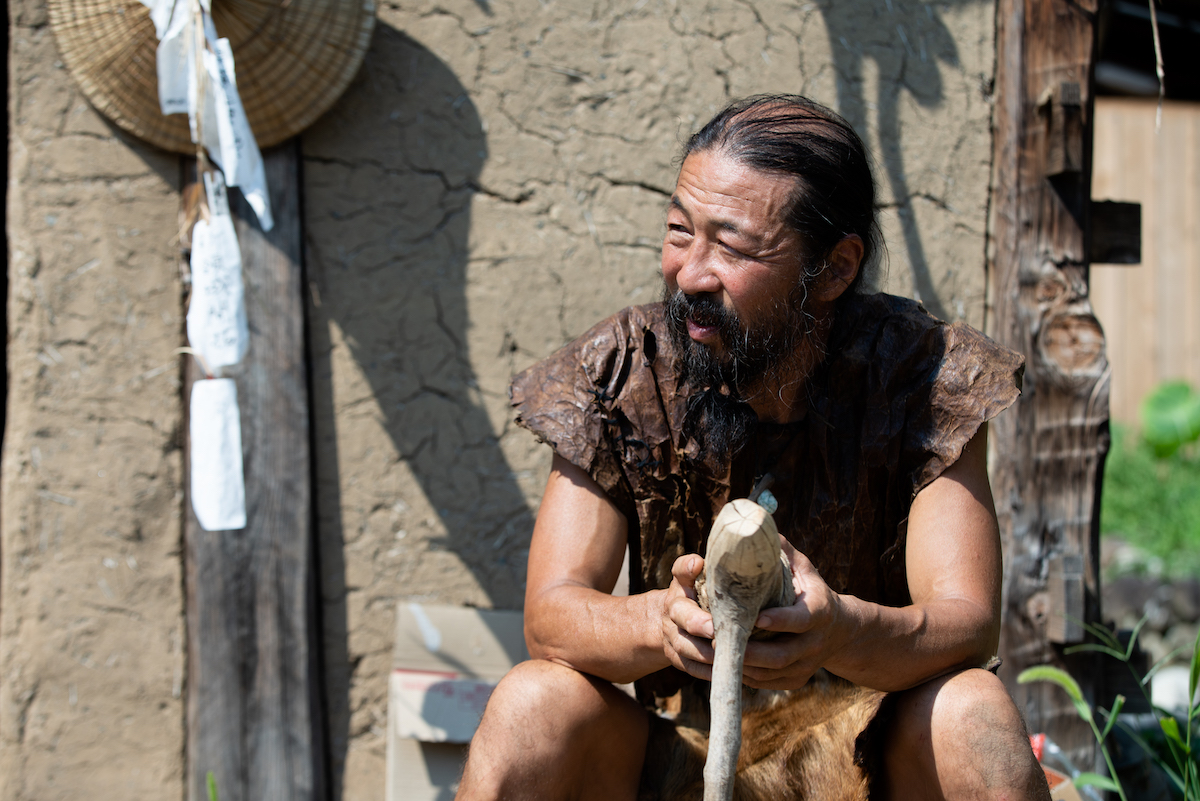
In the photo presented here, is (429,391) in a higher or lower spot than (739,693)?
higher

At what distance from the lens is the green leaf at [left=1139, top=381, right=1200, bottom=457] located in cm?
642

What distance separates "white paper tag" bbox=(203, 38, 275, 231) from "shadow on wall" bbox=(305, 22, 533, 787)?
354 mm

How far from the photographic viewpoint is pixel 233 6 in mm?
2316

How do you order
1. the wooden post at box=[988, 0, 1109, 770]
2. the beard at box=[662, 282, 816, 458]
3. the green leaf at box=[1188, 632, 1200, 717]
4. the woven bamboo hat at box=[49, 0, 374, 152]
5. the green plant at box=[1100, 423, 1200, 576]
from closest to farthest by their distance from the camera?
the beard at box=[662, 282, 816, 458] → the green leaf at box=[1188, 632, 1200, 717] → the woven bamboo hat at box=[49, 0, 374, 152] → the wooden post at box=[988, 0, 1109, 770] → the green plant at box=[1100, 423, 1200, 576]

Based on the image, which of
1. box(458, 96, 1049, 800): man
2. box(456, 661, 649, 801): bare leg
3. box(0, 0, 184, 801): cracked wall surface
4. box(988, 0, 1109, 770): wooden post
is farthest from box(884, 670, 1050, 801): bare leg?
box(0, 0, 184, 801): cracked wall surface

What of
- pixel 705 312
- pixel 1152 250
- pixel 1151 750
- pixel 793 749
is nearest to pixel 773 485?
pixel 705 312

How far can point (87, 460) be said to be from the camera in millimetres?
2475

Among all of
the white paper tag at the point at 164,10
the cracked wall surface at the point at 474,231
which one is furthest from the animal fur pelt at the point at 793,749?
the white paper tag at the point at 164,10

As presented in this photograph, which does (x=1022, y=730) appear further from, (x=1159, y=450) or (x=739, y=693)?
(x=1159, y=450)

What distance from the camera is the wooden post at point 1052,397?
8.45 ft

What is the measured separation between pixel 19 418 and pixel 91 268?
436mm

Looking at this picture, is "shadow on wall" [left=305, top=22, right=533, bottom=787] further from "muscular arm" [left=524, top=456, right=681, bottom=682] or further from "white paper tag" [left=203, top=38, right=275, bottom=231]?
"muscular arm" [left=524, top=456, right=681, bottom=682]

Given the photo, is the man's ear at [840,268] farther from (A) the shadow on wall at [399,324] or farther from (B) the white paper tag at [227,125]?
(B) the white paper tag at [227,125]

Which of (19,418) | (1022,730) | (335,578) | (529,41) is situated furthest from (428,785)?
(529,41)
